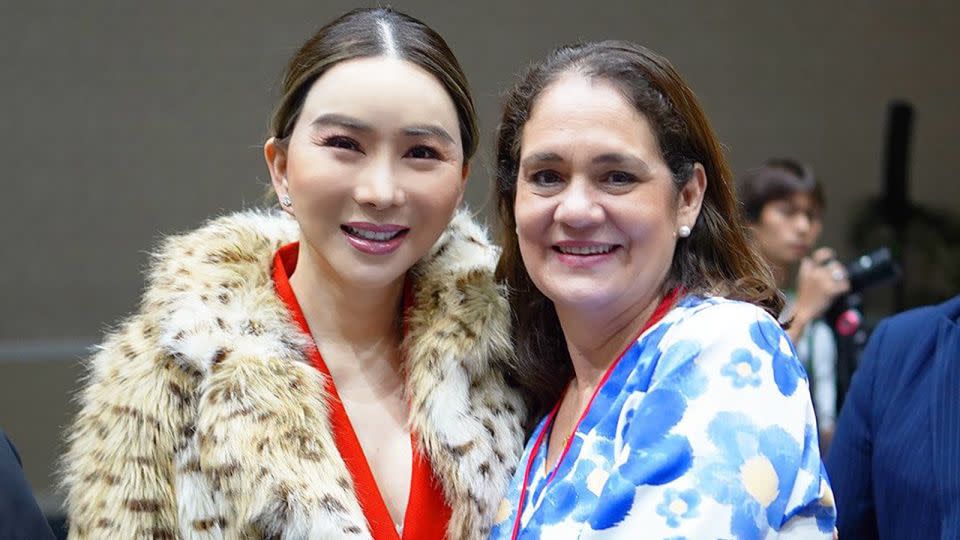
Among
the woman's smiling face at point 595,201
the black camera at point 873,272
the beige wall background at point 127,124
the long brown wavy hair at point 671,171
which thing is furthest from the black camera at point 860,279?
the woman's smiling face at point 595,201

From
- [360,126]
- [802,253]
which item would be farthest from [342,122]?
[802,253]

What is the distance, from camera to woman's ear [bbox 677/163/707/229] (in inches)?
63.2

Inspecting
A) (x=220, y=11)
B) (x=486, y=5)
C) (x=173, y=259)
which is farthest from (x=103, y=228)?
(x=173, y=259)

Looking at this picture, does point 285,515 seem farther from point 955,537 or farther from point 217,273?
point 955,537

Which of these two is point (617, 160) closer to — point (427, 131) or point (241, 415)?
point (427, 131)

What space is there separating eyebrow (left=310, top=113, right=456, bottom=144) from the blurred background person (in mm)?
1894

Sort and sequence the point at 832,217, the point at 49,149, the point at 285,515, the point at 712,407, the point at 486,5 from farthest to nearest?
the point at 832,217 < the point at 486,5 < the point at 49,149 < the point at 285,515 < the point at 712,407

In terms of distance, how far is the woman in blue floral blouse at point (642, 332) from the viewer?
4.38 ft

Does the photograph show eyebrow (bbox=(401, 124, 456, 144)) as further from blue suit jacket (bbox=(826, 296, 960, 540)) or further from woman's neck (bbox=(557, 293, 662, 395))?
blue suit jacket (bbox=(826, 296, 960, 540))

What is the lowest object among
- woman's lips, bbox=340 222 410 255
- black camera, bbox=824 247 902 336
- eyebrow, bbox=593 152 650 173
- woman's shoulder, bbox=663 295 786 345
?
black camera, bbox=824 247 902 336

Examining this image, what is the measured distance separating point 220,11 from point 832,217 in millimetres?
2913

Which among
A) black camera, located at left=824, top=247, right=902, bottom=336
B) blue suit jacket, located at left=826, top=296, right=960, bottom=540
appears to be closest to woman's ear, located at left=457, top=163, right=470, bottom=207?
blue suit jacket, located at left=826, top=296, right=960, bottom=540

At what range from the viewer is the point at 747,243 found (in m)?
1.66

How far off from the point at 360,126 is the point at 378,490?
0.53 m
